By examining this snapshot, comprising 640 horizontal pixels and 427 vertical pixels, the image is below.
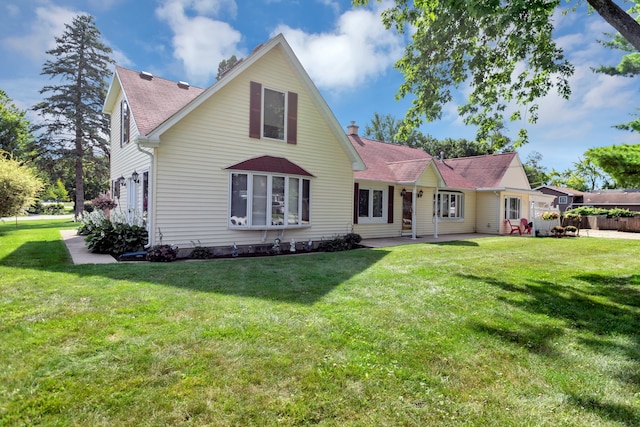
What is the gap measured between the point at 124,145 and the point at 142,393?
1189 cm

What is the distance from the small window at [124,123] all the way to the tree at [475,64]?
8635 mm

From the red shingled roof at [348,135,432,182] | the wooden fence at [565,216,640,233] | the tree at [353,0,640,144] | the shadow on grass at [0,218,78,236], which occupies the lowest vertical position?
the shadow on grass at [0,218,78,236]

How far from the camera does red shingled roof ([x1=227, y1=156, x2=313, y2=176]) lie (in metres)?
10.0

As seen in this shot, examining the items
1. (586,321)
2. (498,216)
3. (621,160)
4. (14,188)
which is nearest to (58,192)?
(14,188)

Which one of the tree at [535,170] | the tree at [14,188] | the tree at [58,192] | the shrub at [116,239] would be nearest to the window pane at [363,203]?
the shrub at [116,239]

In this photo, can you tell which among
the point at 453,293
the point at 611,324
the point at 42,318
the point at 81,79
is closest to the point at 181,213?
the point at 42,318

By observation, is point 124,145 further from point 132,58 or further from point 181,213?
point 132,58

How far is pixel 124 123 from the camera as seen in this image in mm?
12227

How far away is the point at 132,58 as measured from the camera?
18.4 metres

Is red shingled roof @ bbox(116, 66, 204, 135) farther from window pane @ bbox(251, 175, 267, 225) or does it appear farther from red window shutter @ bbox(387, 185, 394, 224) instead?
red window shutter @ bbox(387, 185, 394, 224)

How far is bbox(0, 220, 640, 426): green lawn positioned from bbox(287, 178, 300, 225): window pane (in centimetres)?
472

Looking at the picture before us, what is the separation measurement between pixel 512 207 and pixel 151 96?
19861 millimetres

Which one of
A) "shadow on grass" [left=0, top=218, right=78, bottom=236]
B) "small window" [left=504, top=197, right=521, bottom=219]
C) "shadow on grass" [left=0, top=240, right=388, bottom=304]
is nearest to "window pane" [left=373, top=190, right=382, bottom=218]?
"shadow on grass" [left=0, top=240, right=388, bottom=304]

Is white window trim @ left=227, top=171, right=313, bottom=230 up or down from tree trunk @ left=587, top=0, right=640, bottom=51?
down
